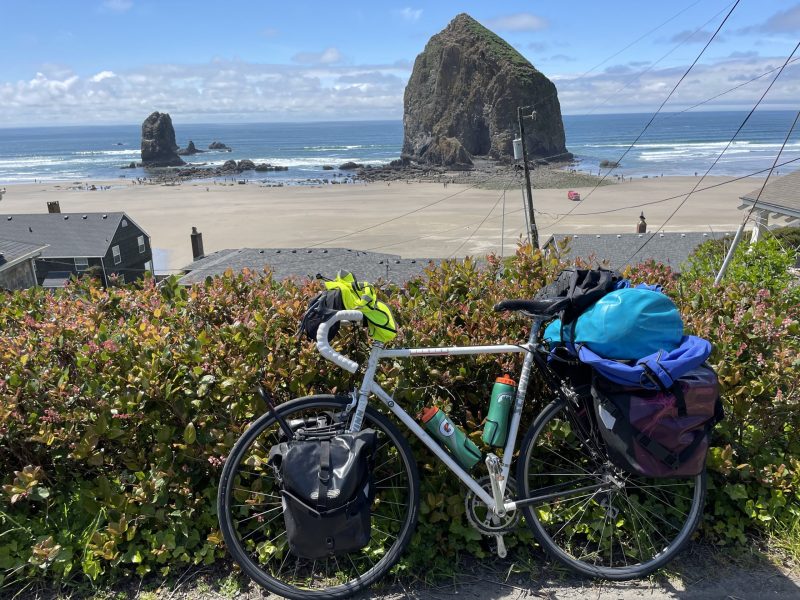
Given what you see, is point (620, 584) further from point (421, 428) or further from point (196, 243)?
point (196, 243)

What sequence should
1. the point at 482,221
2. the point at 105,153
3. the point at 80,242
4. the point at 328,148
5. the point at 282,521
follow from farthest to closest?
the point at 105,153 → the point at 328,148 → the point at 482,221 → the point at 80,242 → the point at 282,521

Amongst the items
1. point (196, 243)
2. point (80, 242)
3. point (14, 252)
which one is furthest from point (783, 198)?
point (80, 242)

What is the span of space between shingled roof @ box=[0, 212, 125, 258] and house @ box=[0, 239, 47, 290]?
5921 mm

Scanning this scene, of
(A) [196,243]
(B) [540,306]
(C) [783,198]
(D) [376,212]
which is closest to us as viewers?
(B) [540,306]

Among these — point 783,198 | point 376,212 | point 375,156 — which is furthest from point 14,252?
point 375,156

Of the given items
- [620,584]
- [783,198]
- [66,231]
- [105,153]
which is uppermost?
[105,153]

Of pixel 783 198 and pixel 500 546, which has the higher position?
pixel 783 198

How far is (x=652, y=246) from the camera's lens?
26.9m

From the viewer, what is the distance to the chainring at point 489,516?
2.94 meters

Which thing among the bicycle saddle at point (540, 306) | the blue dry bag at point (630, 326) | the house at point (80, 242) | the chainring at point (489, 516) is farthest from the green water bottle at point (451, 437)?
the house at point (80, 242)

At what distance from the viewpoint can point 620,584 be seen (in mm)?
2965

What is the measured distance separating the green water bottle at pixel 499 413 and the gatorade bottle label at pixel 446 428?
0.17 meters

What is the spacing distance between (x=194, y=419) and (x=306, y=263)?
21650 millimetres

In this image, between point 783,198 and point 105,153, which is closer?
point 783,198
